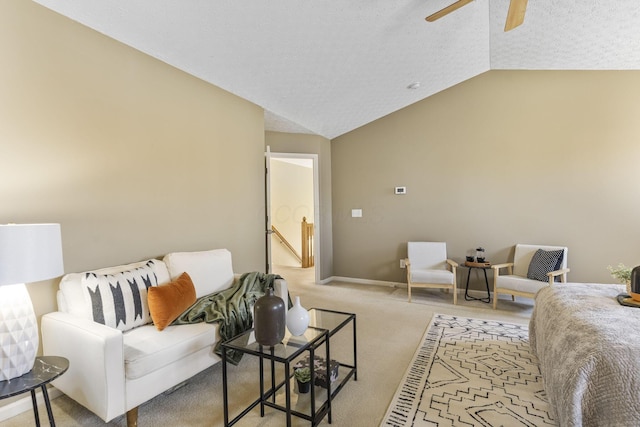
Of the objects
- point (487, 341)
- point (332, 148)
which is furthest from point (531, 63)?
point (487, 341)

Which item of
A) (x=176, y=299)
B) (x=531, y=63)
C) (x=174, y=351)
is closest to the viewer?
(x=174, y=351)

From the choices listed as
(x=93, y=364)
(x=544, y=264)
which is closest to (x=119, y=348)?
(x=93, y=364)

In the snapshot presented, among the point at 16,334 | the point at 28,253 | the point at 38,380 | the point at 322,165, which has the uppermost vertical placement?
the point at 322,165

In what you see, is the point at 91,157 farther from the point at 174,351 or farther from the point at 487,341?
the point at 487,341

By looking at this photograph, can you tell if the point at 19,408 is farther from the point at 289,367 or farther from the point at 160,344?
the point at 289,367

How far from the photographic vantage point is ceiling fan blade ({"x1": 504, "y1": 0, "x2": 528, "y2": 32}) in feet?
7.20

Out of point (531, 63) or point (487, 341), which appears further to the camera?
point (531, 63)

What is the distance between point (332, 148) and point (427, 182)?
5.64ft

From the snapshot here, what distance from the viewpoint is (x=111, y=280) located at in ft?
7.15

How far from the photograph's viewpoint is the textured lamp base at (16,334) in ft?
4.97

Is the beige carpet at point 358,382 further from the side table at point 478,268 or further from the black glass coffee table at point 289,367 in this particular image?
the side table at point 478,268

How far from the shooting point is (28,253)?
1.56 metres

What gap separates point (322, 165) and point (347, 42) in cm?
252

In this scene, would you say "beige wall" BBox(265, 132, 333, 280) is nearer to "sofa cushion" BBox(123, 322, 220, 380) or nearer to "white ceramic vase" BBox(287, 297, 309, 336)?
"sofa cushion" BBox(123, 322, 220, 380)
